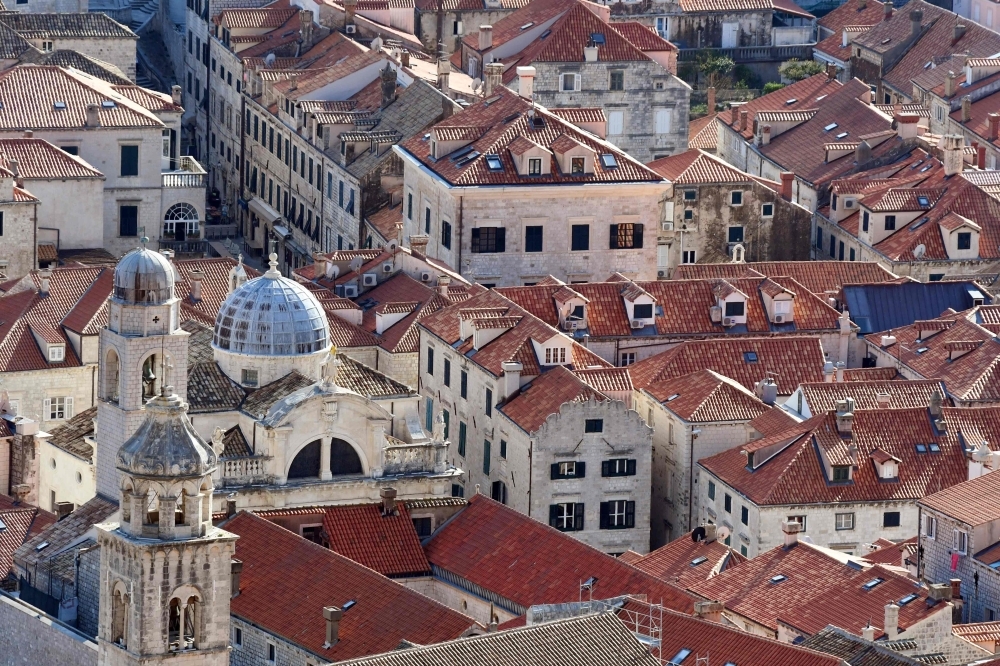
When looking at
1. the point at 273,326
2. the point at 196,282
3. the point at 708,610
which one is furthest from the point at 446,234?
the point at 708,610

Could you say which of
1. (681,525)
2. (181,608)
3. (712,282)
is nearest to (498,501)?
(681,525)

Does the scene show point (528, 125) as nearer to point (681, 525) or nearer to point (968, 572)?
point (681, 525)

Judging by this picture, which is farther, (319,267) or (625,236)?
(625,236)

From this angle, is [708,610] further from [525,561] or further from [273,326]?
[273,326]

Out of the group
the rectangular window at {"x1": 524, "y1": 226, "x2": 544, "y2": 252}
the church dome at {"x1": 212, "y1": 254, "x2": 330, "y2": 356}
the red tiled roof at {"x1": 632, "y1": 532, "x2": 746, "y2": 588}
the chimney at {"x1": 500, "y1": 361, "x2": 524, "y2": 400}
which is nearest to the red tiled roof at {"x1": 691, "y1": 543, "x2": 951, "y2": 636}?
the red tiled roof at {"x1": 632, "y1": 532, "x2": 746, "y2": 588}

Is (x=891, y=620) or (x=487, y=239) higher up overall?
(x=487, y=239)

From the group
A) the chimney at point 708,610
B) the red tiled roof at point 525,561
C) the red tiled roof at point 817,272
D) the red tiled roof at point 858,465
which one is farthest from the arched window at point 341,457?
the red tiled roof at point 817,272
